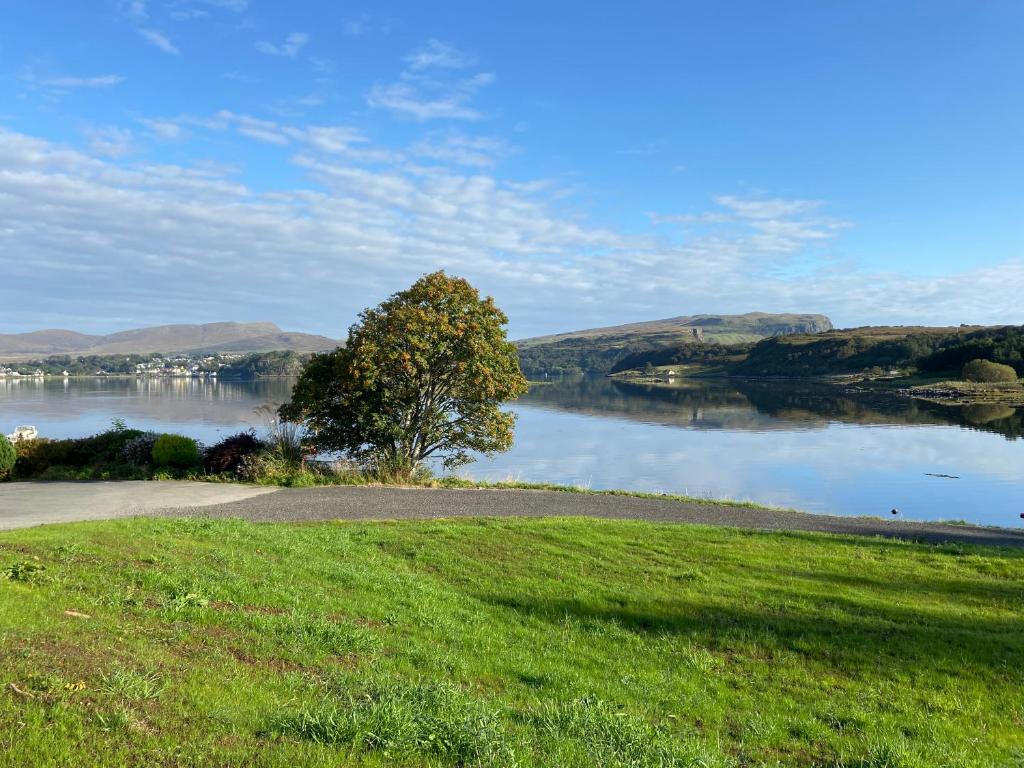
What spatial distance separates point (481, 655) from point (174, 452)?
620 inches

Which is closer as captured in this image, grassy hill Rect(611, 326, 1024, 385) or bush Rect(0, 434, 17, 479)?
bush Rect(0, 434, 17, 479)

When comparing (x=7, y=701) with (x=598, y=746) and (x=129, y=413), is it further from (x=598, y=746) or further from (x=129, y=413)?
(x=129, y=413)

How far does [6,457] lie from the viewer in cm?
1795

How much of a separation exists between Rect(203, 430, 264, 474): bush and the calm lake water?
325 inches

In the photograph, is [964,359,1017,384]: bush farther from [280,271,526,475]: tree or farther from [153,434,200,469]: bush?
[153,434,200,469]: bush

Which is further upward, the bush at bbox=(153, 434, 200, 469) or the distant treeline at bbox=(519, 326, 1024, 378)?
the distant treeline at bbox=(519, 326, 1024, 378)

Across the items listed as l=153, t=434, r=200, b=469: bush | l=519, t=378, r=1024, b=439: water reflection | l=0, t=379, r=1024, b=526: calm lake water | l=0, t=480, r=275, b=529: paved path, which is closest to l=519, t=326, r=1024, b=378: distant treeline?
l=519, t=378, r=1024, b=439: water reflection

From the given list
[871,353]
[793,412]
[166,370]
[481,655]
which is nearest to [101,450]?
[481,655]

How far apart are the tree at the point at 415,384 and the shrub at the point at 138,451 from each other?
3.89 meters

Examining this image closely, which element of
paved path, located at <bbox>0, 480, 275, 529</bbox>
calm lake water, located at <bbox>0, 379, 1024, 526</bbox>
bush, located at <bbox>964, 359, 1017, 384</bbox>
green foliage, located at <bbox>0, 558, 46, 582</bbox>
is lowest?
calm lake water, located at <bbox>0, 379, 1024, 526</bbox>

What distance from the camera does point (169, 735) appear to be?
3.54m

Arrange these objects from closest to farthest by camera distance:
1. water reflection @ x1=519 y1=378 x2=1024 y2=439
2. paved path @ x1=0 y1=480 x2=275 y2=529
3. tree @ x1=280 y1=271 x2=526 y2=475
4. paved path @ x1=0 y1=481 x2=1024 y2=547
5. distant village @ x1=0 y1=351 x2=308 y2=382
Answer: paved path @ x1=0 y1=480 x2=275 y2=529 < paved path @ x1=0 y1=481 x2=1024 y2=547 < tree @ x1=280 y1=271 x2=526 y2=475 < water reflection @ x1=519 y1=378 x2=1024 y2=439 < distant village @ x1=0 y1=351 x2=308 y2=382

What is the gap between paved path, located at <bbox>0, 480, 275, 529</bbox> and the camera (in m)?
12.9

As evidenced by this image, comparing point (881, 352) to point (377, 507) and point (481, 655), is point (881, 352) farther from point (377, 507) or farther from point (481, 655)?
point (481, 655)
